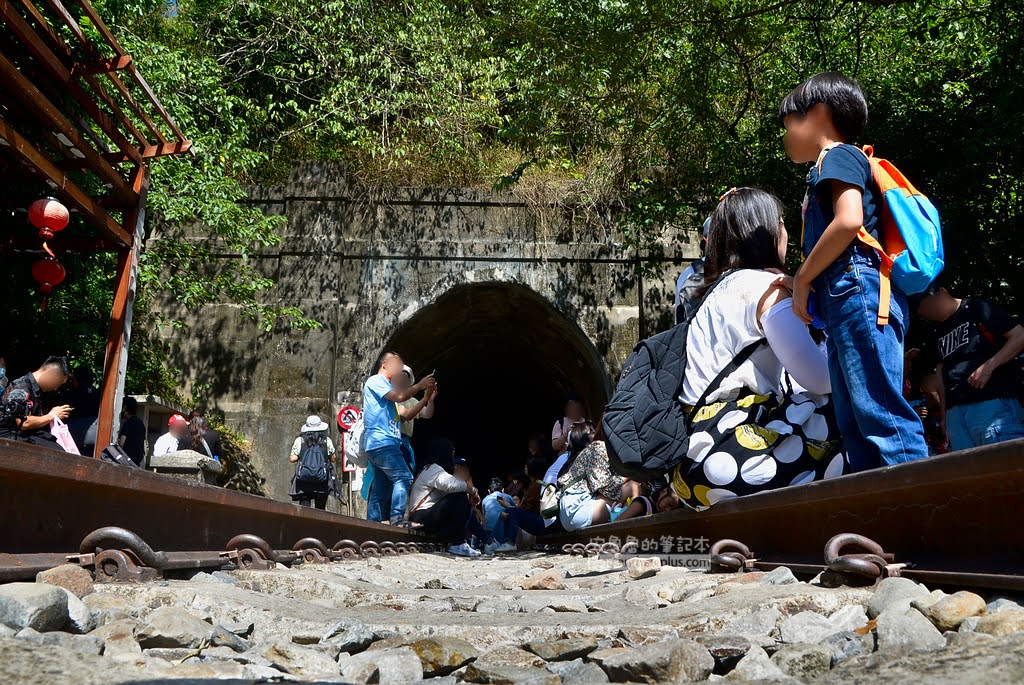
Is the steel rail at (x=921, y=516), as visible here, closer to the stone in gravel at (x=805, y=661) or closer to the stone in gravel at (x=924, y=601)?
the stone in gravel at (x=924, y=601)

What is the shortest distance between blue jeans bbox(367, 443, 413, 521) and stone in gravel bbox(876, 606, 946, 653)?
22.7 ft

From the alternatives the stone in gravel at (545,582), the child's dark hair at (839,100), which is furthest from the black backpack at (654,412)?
the child's dark hair at (839,100)

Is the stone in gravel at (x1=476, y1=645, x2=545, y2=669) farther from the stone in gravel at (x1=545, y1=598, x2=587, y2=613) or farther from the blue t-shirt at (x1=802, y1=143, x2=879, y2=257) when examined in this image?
the blue t-shirt at (x1=802, y1=143, x2=879, y2=257)

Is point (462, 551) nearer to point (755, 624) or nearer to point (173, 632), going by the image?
point (755, 624)

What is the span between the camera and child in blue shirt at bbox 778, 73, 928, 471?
2.74 m

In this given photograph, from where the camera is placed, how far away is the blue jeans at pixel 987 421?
4.85 metres

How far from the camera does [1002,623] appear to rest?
1.44m

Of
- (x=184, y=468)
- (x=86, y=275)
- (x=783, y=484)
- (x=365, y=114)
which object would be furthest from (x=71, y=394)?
(x=365, y=114)

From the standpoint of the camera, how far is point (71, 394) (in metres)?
7.82

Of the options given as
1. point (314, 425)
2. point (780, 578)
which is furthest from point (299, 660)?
point (314, 425)

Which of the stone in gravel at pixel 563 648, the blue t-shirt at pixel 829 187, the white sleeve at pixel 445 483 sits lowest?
the stone in gravel at pixel 563 648

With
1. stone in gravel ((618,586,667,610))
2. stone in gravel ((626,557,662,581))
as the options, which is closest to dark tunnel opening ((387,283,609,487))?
stone in gravel ((626,557,662,581))

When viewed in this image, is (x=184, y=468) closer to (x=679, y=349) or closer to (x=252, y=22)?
(x=679, y=349)

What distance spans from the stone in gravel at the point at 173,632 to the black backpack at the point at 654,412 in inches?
82.0
